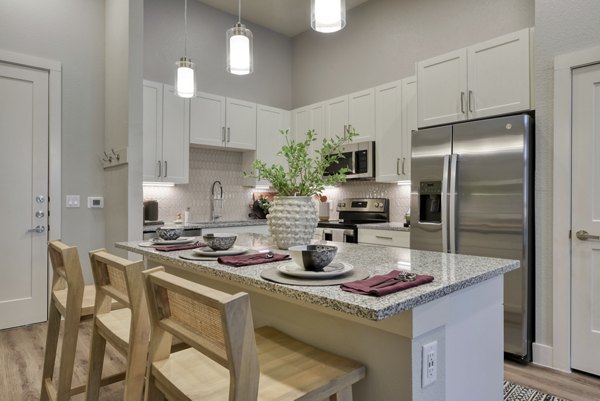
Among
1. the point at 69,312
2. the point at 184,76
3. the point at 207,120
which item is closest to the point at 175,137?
the point at 207,120

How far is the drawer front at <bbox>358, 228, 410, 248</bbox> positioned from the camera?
137 inches

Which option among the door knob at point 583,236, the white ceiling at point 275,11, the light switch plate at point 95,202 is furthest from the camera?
the white ceiling at point 275,11

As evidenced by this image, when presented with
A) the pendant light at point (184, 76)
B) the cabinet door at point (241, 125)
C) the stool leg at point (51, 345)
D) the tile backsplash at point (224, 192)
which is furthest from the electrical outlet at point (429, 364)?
the cabinet door at point (241, 125)

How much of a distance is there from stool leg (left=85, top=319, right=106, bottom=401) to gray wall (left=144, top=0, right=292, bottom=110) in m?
3.41

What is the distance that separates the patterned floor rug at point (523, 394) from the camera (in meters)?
2.15

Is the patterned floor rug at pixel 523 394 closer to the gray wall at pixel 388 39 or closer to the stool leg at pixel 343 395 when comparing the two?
the stool leg at pixel 343 395

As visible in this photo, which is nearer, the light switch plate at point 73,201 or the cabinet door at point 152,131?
the light switch plate at point 73,201

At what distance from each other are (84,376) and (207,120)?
2783mm

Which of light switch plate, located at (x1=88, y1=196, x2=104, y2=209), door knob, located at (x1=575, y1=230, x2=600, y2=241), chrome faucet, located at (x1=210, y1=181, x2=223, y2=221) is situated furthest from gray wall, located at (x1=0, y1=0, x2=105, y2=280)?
door knob, located at (x1=575, y1=230, x2=600, y2=241)

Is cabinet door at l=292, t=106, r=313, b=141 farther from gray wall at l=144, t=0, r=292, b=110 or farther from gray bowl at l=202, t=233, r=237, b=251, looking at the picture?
gray bowl at l=202, t=233, r=237, b=251

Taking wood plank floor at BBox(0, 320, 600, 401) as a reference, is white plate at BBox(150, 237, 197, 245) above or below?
above

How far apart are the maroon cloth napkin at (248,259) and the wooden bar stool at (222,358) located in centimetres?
32

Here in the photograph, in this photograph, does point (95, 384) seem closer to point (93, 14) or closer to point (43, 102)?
point (43, 102)

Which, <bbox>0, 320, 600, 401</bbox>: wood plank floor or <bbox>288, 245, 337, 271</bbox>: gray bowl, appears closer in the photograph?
<bbox>288, 245, 337, 271</bbox>: gray bowl
